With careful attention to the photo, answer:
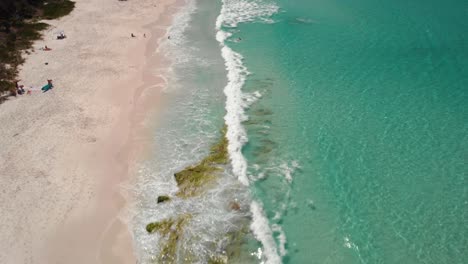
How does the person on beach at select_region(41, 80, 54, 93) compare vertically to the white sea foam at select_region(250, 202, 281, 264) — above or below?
above

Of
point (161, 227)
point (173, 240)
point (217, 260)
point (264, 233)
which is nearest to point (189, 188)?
point (161, 227)

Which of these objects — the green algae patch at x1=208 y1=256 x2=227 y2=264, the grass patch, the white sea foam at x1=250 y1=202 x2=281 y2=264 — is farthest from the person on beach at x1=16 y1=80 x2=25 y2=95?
the green algae patch at x1=208 y1=256 x2=227 y2=264

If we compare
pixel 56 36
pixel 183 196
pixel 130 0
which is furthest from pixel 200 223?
pixel 130 0

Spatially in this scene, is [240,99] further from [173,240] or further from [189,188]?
[173,240]

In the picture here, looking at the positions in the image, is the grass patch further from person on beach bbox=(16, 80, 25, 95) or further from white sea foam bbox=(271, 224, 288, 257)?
white sea foam bbox=(271, 224, 288, 257)

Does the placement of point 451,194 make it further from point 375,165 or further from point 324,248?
point 324,248

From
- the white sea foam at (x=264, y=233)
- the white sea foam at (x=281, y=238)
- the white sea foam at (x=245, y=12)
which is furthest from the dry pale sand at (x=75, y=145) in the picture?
the white sea foam at (x=245, y=12)
